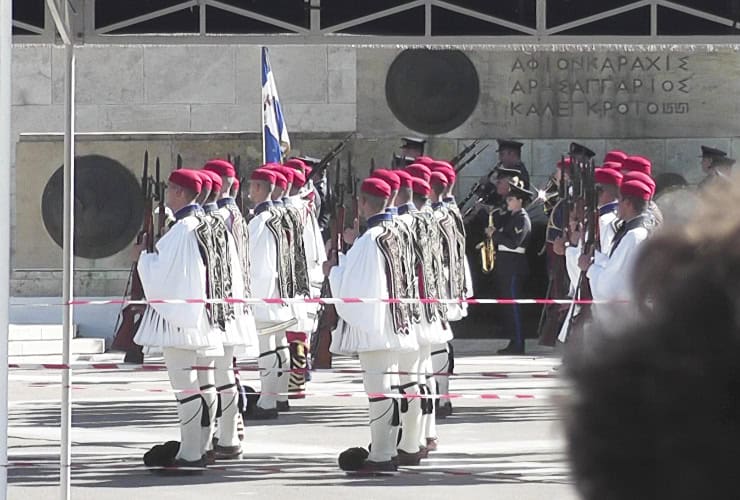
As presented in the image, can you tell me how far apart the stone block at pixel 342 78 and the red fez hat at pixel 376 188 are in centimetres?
1062

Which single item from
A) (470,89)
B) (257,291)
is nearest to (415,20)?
(257,291)

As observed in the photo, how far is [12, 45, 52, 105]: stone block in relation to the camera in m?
19.9

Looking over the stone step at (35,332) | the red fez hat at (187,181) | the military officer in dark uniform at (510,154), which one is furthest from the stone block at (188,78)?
the red fez hat at (187,181)

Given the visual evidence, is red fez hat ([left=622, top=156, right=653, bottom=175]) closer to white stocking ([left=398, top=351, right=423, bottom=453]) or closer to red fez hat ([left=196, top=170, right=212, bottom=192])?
white stocking ([left=398, top=351, right=423, bottom=453])

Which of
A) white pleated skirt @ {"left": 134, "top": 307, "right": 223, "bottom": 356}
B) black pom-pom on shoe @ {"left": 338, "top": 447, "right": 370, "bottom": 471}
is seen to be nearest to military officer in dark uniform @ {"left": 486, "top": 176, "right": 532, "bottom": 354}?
black pom-pom on shoe @ {"left": 338, "top": 447, "right": 370, "bottom": 471}

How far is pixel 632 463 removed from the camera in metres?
1.22

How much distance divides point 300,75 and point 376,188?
10815mm

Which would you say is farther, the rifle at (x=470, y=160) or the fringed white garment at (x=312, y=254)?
the rifle at (x=470, y=160)

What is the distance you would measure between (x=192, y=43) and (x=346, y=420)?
518 centimetres

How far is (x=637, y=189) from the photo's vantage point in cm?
959

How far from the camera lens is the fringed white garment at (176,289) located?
8805mm

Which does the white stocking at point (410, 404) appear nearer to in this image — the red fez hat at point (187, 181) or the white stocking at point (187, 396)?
the white stocking at point (187, 396)

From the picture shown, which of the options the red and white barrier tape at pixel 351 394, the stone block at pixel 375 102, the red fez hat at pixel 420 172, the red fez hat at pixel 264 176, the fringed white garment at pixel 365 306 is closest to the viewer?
the fringed white garment at pixel 365 306

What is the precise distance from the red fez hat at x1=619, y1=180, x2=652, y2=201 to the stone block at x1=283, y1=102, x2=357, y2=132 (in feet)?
34.2
